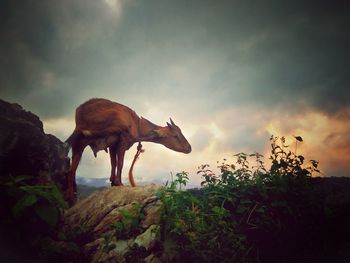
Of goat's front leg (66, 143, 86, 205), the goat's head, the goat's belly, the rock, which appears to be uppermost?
the goat's head

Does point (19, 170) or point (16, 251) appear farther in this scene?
point (19, 170)

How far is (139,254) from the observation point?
12.2ft

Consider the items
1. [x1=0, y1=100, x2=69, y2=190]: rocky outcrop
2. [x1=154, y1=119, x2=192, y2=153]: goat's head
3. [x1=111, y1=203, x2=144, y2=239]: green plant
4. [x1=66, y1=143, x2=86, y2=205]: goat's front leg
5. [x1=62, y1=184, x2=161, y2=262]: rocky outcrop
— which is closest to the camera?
[x1=62, y1=184, x2=161, y2=262]: rocky outcrop

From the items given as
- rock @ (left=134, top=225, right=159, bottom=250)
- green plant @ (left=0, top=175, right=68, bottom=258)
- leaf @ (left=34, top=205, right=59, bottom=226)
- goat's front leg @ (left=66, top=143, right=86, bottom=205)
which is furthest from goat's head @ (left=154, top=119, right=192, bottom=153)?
leaf @ (left=34, top=205, right=59, bottom=226)

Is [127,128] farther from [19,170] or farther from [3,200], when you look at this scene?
[3,200]

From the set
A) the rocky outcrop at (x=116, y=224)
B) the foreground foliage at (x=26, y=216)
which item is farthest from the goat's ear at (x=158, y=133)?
the foreground foliage at (x=26, y=216)

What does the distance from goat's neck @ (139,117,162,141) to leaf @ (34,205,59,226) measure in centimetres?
548

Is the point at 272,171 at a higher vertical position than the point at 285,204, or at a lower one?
higher

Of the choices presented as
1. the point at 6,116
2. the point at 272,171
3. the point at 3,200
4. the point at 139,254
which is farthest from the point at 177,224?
the point at 6,116

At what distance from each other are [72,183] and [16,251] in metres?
3.90

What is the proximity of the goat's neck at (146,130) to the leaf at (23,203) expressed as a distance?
5526mm

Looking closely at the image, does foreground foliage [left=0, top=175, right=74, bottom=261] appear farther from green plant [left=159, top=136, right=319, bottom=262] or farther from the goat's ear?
the goat's ear

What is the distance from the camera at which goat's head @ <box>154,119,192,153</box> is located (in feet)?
26.3

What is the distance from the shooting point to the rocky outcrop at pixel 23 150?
454 cm
